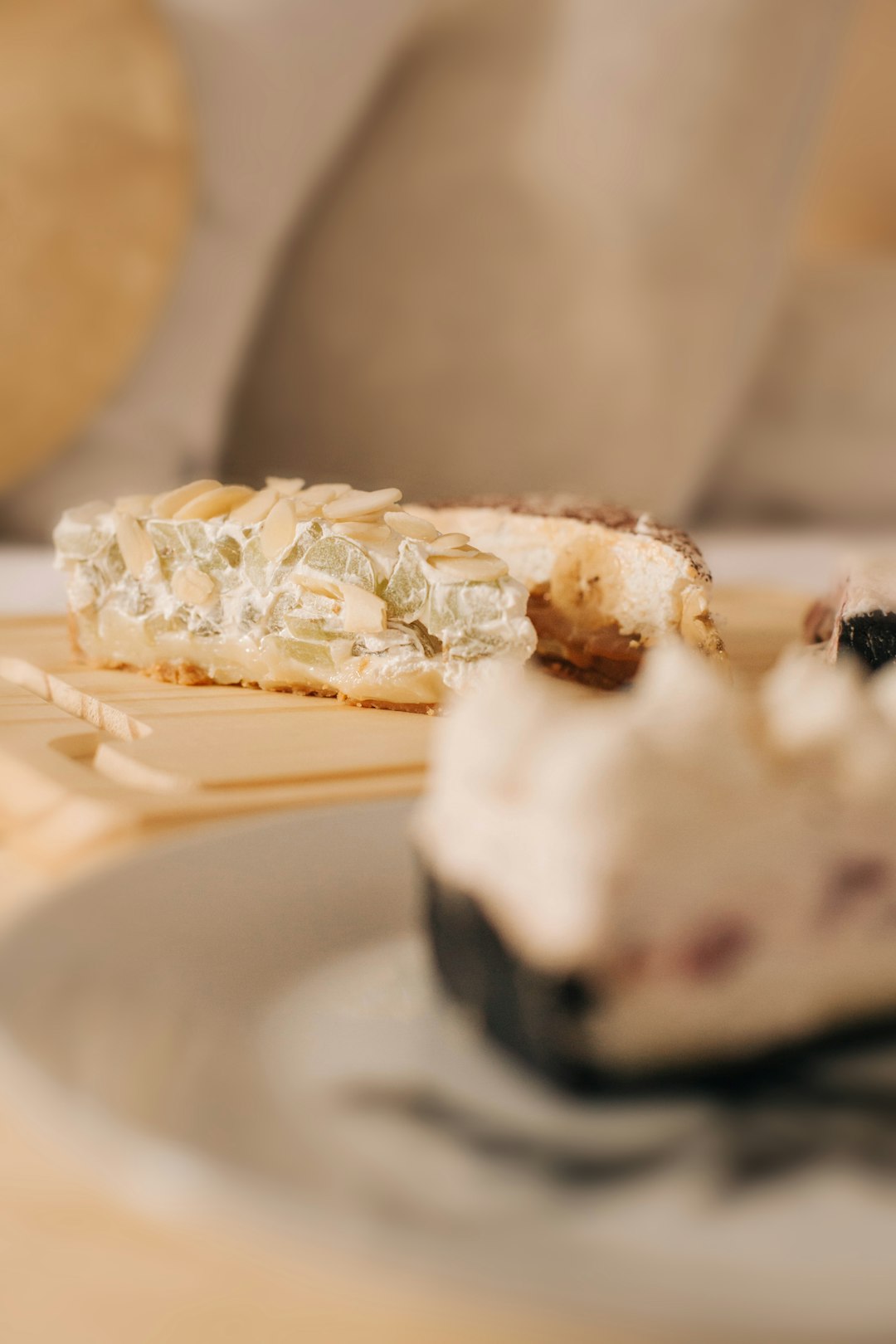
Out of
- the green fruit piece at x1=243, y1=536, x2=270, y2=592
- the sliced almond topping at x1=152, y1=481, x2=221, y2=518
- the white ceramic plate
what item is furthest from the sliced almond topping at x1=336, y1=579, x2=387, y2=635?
the white ceramic plate

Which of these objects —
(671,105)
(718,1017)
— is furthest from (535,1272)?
(671,105)

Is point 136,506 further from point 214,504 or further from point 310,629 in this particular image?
point 310,629

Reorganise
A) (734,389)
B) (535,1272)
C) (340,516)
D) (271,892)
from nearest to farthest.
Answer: (535,1272) → (271,892) → (340,516) → (734,389)

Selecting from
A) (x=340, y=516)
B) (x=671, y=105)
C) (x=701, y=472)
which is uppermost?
(x=671, y=105)

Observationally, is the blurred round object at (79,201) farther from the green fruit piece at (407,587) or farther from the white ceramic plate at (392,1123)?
the white ceramic plate at (392,1123)

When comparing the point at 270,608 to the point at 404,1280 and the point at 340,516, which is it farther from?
the point at 404,1280

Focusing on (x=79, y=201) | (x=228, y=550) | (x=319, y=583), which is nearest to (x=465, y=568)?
(x=319, y=583)

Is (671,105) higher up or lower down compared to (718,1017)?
higher up

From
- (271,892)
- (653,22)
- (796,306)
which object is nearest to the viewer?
(271,892)
